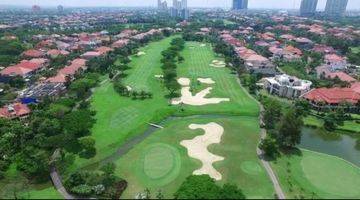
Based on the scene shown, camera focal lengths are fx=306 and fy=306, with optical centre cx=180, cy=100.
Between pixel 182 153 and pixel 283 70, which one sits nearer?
pixel 182 153

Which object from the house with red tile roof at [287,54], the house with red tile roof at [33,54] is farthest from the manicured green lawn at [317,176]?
the house with red tile roof at [33,54]

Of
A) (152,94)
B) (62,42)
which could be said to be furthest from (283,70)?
(62,42)

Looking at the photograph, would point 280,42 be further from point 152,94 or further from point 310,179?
point 310,179

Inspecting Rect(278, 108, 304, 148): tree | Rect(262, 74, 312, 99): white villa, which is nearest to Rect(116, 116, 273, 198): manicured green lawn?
Rect(278, 108, 304, 148): tree

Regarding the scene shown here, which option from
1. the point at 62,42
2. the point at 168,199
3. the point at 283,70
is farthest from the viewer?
the point at 62,42

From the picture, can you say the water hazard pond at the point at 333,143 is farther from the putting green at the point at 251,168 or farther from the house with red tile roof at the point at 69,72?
the house with red tile roof at the point at 69,72

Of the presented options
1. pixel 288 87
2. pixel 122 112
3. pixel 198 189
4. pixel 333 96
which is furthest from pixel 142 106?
A: pixel 333 96

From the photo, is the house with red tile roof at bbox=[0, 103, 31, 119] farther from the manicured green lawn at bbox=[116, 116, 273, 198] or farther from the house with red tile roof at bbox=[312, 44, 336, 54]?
the house with red tile roof at bbox=[312, 44, 336, 54]
